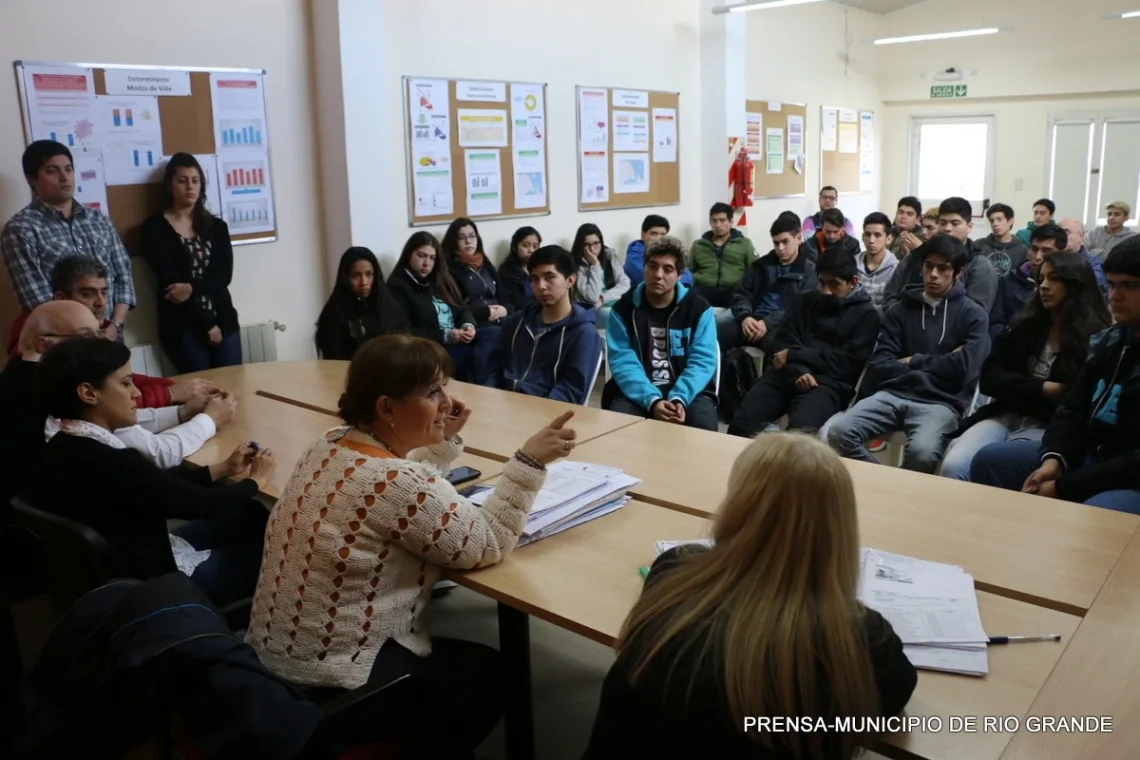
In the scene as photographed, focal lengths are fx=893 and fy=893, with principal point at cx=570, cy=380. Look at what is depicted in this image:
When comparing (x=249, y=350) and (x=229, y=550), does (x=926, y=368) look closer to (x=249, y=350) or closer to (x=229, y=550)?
(x=229, y=550)

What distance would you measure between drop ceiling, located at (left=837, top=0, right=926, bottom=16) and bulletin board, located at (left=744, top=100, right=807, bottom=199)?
5.75 feet

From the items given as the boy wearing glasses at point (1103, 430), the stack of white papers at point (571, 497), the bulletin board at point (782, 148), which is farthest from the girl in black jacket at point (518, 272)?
the stack of white papers at point (571, 497)

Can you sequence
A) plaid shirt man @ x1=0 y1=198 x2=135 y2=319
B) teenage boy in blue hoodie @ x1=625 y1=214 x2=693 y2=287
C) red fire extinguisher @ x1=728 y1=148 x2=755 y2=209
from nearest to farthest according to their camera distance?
plaid shirt man @ x1=0 y1=198 x2=135 y2=319 → teenage boy in blue hoodie @ x1=625 y1=214 x2=693 y2=287 → red fire extinguisher @ x1=728 y1=148 x2=755 y2=209

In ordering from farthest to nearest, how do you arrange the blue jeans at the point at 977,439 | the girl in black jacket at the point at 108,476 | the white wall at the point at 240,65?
the white wall at the point at 240,65, the blue jeans at the point at 977,439, the girl in black jacket at the point at 108,476

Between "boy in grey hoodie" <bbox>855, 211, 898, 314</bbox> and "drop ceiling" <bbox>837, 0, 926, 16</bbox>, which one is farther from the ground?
"drop ceiling" <bbox>837, 0, 926, 16</bbox>

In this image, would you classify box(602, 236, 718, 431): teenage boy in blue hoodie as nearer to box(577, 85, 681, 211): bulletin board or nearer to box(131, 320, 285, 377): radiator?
box(131, 320, 285, 377): radiator

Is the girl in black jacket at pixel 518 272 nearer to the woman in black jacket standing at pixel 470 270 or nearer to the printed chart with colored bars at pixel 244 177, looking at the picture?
the woman in black jacket standing at pixel 470 270

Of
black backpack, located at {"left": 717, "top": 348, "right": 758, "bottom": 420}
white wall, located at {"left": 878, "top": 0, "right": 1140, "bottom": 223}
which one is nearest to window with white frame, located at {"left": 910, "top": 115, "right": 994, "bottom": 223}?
white wall, located at {"left": 878, "top": 0, "right": 1140, "bottom": 223}

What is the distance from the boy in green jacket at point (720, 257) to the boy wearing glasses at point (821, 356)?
2.67 m

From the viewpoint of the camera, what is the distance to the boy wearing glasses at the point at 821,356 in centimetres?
383

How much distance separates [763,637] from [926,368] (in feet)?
9.05

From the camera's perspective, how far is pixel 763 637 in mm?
1102

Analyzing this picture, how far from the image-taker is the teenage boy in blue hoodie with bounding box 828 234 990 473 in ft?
11.2

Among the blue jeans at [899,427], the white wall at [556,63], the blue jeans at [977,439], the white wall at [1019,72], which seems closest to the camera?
the blue jeans at [977,439]
